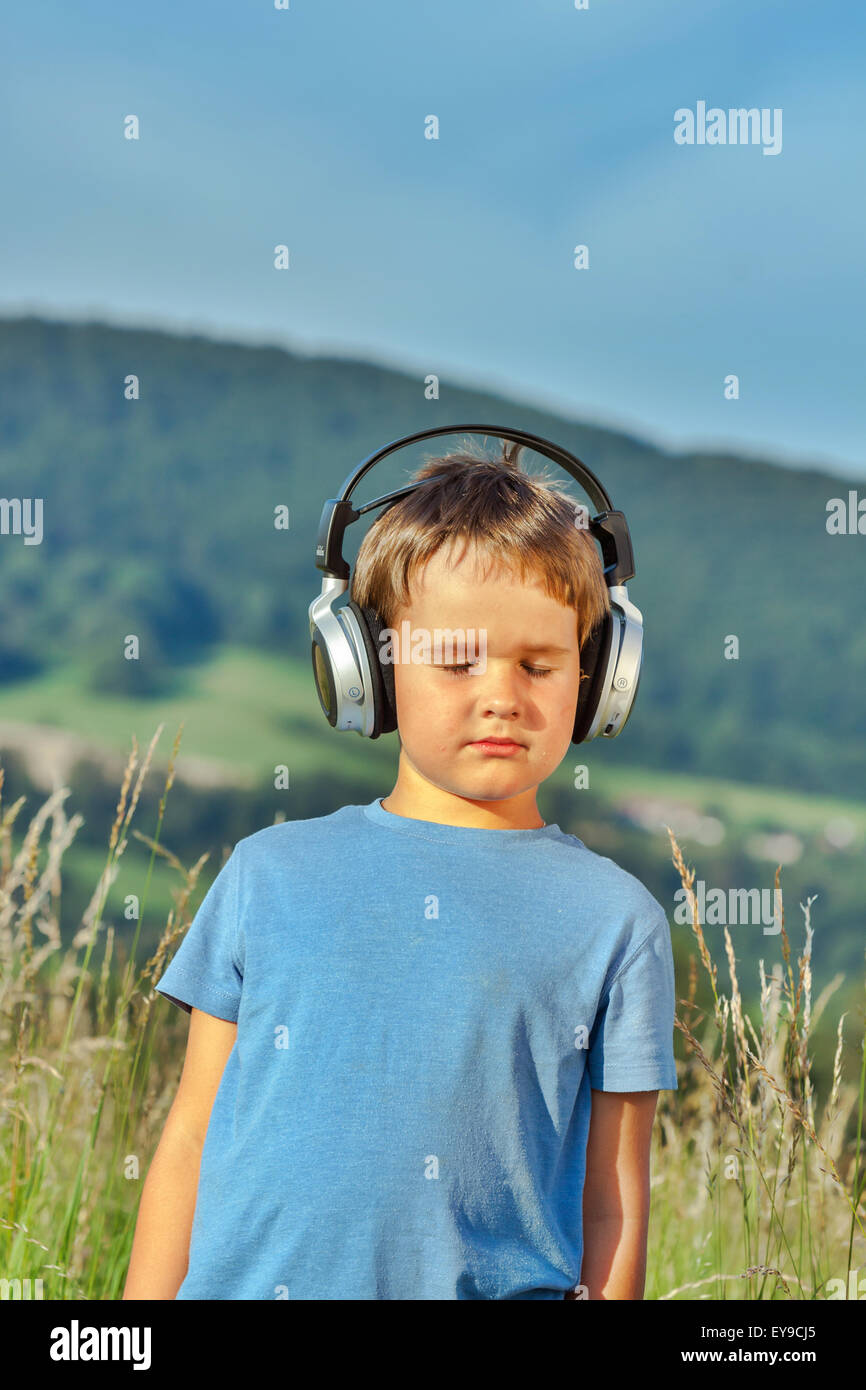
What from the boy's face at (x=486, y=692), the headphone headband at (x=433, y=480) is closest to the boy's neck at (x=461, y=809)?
the boy's face at (x=486, y=692)

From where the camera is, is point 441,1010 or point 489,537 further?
A: point 489,537

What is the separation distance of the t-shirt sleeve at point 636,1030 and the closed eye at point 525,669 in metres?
0.37

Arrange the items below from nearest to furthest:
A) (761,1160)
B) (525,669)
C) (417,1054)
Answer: (417,1054), (525,669), (761,1160)

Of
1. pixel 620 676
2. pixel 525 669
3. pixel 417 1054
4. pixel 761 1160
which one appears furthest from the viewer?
pixel 761 1160

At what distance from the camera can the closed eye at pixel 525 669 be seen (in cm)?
144

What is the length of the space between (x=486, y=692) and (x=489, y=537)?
223 millimetres

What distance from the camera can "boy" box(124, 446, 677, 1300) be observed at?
1.32m

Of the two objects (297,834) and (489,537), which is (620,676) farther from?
(297,834)

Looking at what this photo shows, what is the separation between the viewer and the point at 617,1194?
4.56 feet

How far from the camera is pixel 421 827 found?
1507 mm

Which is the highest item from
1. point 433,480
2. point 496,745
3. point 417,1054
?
point 433,480

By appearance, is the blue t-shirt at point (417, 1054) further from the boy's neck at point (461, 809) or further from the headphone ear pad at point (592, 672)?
the headphone ear pad at point (592, 672)

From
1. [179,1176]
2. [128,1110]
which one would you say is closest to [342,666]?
[179,1176]

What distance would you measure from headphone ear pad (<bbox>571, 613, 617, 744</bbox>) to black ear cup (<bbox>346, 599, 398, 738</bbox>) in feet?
0.88
